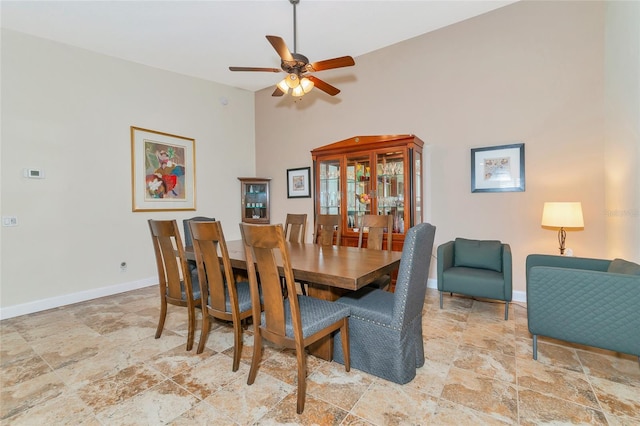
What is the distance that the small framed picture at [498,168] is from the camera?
3354 millimetres

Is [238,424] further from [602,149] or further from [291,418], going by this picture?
[602,149]

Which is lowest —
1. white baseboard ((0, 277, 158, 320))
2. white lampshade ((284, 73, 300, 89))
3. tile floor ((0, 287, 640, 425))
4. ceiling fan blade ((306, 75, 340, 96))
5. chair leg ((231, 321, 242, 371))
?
tile floor ((0, 287, 640, 425))

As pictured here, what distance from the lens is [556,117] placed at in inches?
124

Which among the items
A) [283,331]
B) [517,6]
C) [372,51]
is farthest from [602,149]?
[283,331]

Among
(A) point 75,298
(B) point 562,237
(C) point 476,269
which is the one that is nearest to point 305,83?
(C) point 476,269

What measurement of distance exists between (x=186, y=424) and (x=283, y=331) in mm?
671

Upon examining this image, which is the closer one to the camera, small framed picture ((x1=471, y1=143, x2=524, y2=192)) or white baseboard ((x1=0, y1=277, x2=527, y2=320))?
white baseboard ((x1=0, y1=277, x2=527, y2=320))

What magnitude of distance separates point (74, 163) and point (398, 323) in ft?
13.4

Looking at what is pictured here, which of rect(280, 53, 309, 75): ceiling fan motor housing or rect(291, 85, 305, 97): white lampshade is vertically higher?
rect(280, 53, 309, 75): ceiling fan motor housing

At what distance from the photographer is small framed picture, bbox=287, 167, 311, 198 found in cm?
498

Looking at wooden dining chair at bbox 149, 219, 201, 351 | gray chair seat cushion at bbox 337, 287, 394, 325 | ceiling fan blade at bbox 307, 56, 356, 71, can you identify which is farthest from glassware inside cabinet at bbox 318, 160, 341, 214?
wooden dining chair at bbox 149, 219, 201, 351

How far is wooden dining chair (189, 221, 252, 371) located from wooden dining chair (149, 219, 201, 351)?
0.49 ft

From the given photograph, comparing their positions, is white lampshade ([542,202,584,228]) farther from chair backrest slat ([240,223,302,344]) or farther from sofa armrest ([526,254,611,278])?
chair backrest slat ([240,223,302,344])

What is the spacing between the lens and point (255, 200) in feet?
18.1
